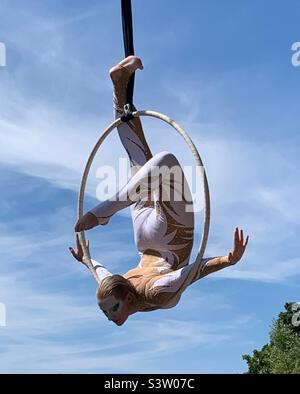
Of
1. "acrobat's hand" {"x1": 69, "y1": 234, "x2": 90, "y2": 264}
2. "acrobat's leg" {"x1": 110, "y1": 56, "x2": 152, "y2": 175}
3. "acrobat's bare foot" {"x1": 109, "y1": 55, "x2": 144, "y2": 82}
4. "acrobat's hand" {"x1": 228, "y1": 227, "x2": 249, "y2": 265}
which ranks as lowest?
"acrobat's hand" {"x1": 228, "y1": 227, "x2": 249, "y2": 265}

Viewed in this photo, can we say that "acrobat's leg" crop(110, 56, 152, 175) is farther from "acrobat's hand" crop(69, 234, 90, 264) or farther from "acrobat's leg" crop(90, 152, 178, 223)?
"acrobat's hand" crop(69, 234, 90, 264)

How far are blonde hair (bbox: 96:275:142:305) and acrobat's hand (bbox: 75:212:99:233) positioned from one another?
452 mm

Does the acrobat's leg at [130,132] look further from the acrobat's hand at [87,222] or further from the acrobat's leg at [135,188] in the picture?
the acrobat's hand at [87,222]

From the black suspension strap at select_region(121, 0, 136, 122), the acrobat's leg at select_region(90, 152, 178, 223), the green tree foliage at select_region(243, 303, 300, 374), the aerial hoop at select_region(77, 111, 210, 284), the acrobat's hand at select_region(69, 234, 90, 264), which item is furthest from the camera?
the green tree foliage at select_region(243, 303, 300, 374)

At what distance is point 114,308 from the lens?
5902 mm

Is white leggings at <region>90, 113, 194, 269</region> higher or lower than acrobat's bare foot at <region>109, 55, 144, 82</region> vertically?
lower

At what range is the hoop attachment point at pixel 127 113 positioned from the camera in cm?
630

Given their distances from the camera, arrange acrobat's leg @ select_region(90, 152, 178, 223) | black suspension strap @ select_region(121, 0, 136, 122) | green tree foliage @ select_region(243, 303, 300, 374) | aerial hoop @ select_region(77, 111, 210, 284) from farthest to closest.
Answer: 1. green tree foliage @ select_region(243, 303, 300, 374)
2. black suspension strap @ select_region(121, 0, 136, 122)
3. acrobat's leg @ select_region(90, 152, 178, 223)
4. aerial hoop @ select_region(77, 111, 210, 284)

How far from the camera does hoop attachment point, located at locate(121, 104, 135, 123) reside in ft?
20.7

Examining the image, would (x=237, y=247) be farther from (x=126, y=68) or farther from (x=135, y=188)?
(x=126, y=68)

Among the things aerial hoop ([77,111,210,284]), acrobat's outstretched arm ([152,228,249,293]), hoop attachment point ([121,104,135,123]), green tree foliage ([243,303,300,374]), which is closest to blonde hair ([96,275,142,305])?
acrobat's outstretched arm ([152,228,249,293])
